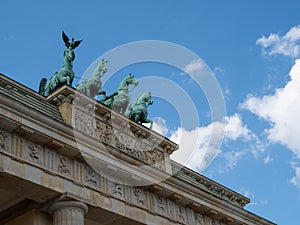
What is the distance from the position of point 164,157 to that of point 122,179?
421 cm

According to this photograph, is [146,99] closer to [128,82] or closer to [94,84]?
[128,82]

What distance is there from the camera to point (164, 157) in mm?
26406

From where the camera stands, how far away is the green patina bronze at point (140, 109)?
27.6 m

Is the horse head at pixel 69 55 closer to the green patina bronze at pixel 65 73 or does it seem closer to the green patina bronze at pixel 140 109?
the green patina bronze at pixel 65 73

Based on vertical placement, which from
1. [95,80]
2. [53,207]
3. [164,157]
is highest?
[95,80]

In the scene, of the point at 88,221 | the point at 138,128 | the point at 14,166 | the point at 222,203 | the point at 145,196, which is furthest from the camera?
the point at 222,203

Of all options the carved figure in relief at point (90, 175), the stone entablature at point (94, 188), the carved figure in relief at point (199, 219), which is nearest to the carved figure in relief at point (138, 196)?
the stone entablature at point (94, 188)

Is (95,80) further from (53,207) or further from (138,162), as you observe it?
(53,207)

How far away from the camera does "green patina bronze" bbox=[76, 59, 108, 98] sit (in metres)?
25.6

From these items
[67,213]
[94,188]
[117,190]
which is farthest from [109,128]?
[67,213]

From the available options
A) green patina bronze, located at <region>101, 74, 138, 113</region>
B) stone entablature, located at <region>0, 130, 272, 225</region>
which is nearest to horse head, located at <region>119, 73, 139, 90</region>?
green patina bronze, located at <region>101, 74, 138, 113</region>

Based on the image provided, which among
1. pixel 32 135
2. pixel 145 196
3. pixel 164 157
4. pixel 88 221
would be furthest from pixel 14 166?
pixel 164 157

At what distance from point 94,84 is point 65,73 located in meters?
1.50

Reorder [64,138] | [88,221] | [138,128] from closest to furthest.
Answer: [64,138] < [88,221] < [138,128]
